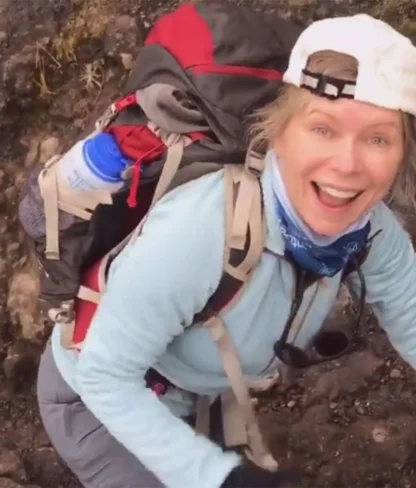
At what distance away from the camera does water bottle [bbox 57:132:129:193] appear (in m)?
1.94

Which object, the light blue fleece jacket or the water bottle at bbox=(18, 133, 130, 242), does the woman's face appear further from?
the water bottle at bbox=(18, 133, 130, 242)

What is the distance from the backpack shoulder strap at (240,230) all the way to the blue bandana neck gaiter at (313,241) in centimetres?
4

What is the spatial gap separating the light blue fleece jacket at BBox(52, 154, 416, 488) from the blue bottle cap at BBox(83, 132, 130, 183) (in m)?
0.16

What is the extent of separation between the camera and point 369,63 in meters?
1.70

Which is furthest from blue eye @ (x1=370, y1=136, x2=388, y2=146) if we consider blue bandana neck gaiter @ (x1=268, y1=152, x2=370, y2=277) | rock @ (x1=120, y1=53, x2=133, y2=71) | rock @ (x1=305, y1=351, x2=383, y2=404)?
rock @ (x1=120, y1=53, x2=133, y2=71)

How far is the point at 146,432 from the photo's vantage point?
1960mm

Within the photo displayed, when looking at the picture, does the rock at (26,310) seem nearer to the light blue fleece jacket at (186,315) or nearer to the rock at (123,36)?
the rock at (123,36)

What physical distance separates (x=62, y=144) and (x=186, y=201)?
1.79 m

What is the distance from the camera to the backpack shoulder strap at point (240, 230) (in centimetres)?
179

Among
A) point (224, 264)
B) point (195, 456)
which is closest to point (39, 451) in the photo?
point (195, 456)

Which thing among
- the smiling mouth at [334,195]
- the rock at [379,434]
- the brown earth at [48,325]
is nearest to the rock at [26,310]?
the brown earth at [48,325]

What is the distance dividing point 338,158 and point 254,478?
84cm

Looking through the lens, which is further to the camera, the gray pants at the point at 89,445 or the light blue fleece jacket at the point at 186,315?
the gray pants at the point at 89,445

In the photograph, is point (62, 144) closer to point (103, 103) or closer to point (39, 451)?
point (103, 103)
